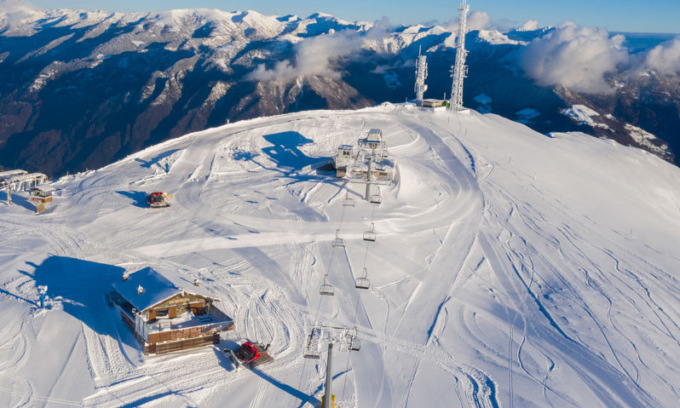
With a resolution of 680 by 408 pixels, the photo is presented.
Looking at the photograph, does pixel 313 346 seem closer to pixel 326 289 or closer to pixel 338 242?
pixel 326 289

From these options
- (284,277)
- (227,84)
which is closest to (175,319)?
(284,277)

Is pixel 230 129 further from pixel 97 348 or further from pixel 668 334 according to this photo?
Result: pixel 668 334

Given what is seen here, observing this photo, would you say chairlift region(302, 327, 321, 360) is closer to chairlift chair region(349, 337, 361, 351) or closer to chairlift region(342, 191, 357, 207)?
chairlift chair region(349, 337, 361, 351)

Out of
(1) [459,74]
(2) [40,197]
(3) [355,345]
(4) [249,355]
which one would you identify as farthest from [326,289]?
(1) [459,74]

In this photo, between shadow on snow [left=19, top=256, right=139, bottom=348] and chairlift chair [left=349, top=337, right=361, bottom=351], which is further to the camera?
shadow on snow [left=19, top=256, right=139, bottom=348]

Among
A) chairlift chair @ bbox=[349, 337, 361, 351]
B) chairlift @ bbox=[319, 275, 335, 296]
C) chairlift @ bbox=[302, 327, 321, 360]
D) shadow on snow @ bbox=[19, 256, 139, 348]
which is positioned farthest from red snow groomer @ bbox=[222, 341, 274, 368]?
chairlift @ bbox=[319, 275, 335, 296]

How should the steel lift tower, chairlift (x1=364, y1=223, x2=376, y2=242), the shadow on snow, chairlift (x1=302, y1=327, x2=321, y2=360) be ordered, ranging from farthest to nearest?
the steel lift tower
chairlift (x1=364, y1=223, x2=376, y2=242)
the shadow on snow
chairlift (x1=302, y1=327, x2=321, y2=360)
